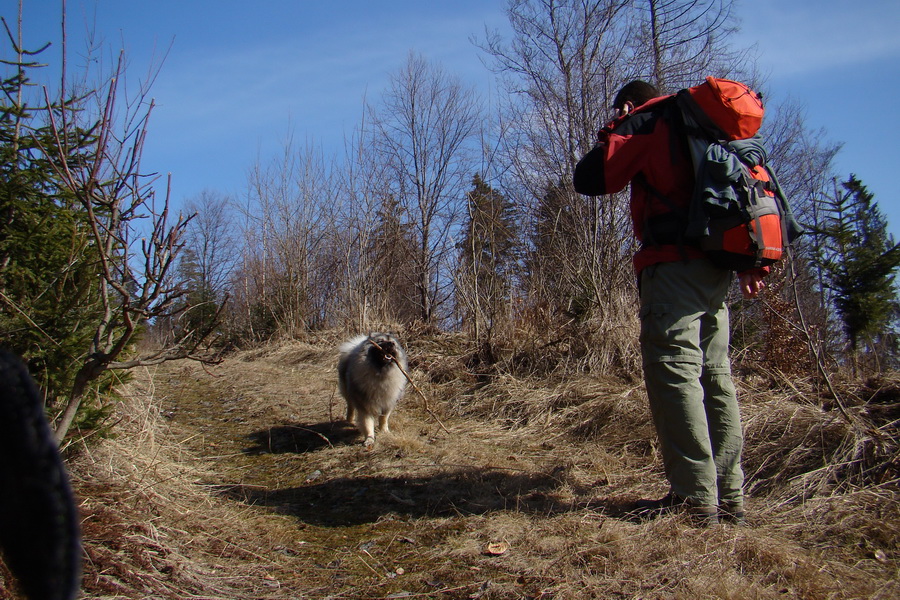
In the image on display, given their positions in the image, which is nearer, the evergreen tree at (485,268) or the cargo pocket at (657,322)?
the cargo pocket at (657,322)

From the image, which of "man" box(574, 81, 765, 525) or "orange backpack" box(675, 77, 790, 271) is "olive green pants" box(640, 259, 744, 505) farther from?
"orange backpack" box(675, 77, 790, 271)

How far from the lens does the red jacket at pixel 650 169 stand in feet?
8.66

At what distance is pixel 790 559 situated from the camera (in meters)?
2.14

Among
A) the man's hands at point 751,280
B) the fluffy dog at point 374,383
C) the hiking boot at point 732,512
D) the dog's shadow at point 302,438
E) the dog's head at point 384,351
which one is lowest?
the hiking boot at point 732,512

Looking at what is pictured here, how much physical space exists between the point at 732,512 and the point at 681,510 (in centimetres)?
29

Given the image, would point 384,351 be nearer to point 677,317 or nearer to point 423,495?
point 423,495

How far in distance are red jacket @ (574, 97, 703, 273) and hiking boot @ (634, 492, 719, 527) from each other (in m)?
1.08

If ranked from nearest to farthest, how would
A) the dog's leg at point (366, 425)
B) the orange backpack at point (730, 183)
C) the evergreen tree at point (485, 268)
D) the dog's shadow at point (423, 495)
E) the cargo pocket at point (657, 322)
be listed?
1. the orange backpack at point (730, 183)
2. the cargo pocket at point (657, 322)
3. the dog's shadow at point (423, 495)
4. the dog's leg at point (366, 425)
5. the evergreen tree at point (485, 268)

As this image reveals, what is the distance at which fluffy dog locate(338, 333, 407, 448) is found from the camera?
5094 mm

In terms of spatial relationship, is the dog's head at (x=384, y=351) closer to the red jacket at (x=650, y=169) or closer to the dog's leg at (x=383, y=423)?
the dog's leg at (x=383, y=423)

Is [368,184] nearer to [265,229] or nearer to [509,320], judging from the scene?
[265,229]

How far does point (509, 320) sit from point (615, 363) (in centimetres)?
133

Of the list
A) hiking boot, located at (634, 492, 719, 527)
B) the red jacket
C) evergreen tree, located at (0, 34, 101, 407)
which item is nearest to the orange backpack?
the red jacket

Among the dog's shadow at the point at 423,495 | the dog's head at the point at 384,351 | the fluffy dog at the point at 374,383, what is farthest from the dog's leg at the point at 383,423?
the dog's shadow at the point at 423,495
